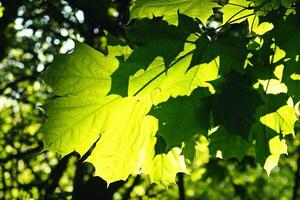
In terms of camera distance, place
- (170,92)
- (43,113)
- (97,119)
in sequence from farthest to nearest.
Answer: (43,113) → (97,119) → (170,92)

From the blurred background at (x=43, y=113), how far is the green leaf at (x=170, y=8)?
3.46 ft

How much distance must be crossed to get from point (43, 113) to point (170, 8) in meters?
4.74

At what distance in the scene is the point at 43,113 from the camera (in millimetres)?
6492

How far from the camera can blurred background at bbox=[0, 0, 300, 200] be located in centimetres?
429

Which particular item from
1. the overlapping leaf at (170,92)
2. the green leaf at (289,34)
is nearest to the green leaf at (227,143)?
the overlapping leaf at (170,92)

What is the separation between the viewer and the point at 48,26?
5.21 meters

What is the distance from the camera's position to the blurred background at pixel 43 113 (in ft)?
14.1

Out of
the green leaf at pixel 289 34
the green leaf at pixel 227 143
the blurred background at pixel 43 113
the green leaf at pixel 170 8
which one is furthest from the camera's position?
the blurred background at pixel 43 113

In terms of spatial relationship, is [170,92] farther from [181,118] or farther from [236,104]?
[236,104]

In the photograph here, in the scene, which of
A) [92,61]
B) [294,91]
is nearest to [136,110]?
[92,61]

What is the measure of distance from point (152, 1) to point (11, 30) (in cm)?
443

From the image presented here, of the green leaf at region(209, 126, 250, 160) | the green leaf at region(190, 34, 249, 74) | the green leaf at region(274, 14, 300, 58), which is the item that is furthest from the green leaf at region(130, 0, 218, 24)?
the green leaf at region(209, 126, 250, 160)

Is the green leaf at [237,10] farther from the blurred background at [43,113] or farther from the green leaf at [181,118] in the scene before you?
the blurred background at [43,113]

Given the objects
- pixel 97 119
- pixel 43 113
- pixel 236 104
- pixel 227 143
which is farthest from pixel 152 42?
pixel 43 113
